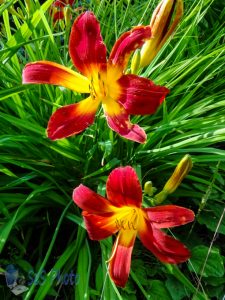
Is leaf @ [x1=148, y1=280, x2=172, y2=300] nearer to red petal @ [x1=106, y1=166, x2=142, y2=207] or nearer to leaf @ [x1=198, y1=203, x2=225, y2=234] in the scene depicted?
leaf @ [x1=198, y1=203, x2=225, y2=234]

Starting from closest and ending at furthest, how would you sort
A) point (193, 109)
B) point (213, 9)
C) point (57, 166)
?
point (57, 166), point (193, 109), point (213, 9)

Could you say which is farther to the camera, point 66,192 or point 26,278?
point 66,192

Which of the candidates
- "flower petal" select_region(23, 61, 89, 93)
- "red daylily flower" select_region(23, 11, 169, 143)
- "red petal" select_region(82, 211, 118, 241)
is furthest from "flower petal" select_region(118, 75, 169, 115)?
"red petal" select_region(82, 211, 118, 241)

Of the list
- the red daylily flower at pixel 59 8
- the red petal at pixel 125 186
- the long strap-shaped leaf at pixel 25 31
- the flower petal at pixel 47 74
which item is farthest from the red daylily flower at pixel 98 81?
the red daylily flower at pixel 59 8

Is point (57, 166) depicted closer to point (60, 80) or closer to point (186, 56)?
point (60, 80)

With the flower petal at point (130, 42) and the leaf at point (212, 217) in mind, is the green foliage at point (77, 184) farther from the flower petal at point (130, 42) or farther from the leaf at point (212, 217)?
the flower petal at point (130, 42)

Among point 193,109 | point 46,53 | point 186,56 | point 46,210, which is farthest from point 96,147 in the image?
point 186,56
